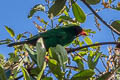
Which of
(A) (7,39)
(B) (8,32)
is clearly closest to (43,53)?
(A) (7,39)

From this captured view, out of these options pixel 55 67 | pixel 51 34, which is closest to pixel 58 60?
pixel 55 67

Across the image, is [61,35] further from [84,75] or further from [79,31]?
[84,75]

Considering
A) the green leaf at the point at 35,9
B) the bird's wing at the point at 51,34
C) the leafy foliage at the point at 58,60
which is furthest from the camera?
the green leaf at the point at 35,9

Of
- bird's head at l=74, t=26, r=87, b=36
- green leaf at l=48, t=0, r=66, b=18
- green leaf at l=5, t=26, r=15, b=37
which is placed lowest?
bird's head at l=74, t=26, r=87, b=36

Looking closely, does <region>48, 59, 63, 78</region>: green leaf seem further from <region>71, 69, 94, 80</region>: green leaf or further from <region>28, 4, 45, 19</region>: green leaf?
<region>28, 4, 45, 19</region>: green leaf

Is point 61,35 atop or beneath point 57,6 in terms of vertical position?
beneath

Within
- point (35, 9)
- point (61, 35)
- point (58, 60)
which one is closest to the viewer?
point (58, 60)

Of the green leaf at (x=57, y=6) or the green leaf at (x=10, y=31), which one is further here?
the green leaf at (x=10, y=31)

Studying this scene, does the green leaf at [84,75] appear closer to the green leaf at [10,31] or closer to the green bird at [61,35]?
the green bird at [61,35]

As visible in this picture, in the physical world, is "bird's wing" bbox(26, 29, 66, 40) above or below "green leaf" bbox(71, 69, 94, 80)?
above

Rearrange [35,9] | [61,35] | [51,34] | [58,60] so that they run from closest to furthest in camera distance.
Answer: [58,60], [51,34], [35,9], [61,35]

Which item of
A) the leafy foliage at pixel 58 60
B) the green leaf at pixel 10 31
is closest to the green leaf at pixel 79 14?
the leafy foliage at pixel 58 60

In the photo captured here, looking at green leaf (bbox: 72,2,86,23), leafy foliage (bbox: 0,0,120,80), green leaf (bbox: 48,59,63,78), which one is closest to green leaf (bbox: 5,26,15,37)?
leafy foliage (bbox: 0,0,120,80)

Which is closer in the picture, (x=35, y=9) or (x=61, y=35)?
(x=35, y=9)
